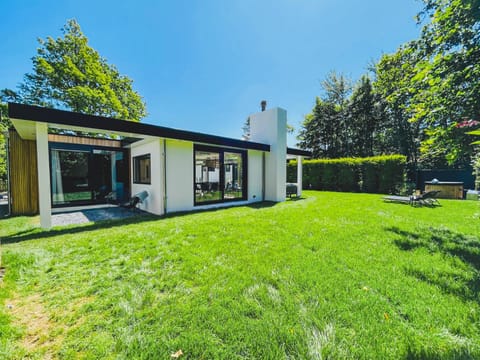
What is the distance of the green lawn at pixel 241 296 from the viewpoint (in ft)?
5.22

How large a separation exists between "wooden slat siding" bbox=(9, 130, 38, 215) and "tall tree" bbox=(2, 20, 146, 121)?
32.8 ft

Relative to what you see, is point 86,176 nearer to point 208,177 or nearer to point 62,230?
point 62,230

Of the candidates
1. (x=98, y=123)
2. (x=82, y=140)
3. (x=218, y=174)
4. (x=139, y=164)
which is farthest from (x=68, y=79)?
(x=218, y=174)

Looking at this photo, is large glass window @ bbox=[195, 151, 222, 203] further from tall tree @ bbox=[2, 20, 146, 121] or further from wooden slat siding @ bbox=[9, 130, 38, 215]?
tall tree @ bbox=[2, 20, 146, 121]

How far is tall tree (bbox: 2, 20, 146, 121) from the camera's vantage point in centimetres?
1425

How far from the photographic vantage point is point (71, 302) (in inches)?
83.7

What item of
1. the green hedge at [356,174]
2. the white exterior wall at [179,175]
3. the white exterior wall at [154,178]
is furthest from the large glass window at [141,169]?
the green hedge at [356,174]

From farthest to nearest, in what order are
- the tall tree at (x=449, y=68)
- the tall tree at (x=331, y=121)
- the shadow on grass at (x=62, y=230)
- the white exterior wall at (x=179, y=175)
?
the tall tree at (x=331, y=121) → the white exterior wall at (x=179, y=175) → the shadow on grass at (x=62, y=230) → the tall tree at (x=449, y=68)

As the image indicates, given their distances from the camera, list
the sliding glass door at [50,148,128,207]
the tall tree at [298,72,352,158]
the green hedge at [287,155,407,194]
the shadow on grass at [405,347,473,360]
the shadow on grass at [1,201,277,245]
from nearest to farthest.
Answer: the shadow on grass at [405,347,473,360] → the shadow on grass at [1,201,277,245] → the sliding glass door at [50,148,128,207] → the green hedge at [287,155,407,194] → the tall tree at [298,72,352,158]

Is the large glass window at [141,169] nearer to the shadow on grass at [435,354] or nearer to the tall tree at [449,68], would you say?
the shadow on grass at [435,354]

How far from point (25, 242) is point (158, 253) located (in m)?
2.97

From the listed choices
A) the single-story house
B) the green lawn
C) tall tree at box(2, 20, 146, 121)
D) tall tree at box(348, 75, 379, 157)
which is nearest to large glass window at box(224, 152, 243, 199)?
the single-story house

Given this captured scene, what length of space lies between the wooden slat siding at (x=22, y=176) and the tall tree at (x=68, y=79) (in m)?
10.00

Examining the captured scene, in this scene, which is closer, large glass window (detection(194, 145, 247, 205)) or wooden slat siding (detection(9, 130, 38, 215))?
wooden slat siding (detection(9, 130, 38, 215))
